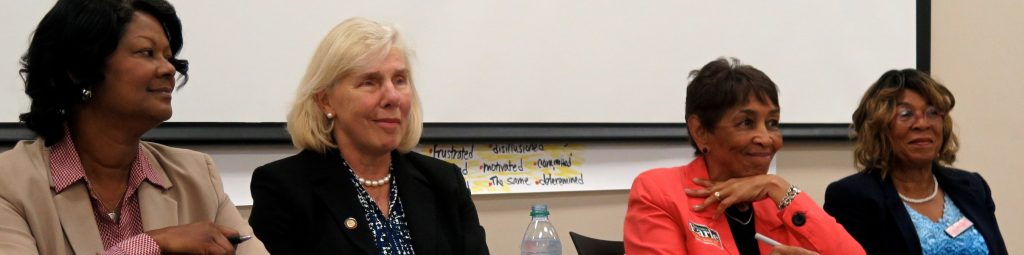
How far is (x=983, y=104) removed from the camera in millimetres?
4457

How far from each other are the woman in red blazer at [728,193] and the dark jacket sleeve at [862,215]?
495mm

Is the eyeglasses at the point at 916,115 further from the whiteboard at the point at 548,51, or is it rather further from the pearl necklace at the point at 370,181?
the pearl necklace at the point at 370,181

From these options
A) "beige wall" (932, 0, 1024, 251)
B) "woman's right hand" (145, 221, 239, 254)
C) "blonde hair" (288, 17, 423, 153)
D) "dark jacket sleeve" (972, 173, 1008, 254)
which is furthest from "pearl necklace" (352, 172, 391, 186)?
"beige wall" (932, 0, 1024, 251)

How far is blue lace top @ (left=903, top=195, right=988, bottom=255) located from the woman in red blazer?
1.89 ft

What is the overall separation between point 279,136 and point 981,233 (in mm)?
2170

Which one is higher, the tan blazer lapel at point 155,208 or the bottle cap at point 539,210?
the tan blazer lapel at point 155,208

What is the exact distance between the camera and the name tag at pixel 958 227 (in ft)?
10.8

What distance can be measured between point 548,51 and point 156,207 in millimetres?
1753

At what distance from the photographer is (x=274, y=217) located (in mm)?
2383

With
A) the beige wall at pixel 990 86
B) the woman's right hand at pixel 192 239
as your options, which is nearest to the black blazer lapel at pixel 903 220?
the beige wall at pixel 990 86

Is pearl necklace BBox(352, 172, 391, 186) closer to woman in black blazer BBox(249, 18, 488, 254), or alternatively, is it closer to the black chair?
woman in black blazer BBox(249, 18, 488, 254)

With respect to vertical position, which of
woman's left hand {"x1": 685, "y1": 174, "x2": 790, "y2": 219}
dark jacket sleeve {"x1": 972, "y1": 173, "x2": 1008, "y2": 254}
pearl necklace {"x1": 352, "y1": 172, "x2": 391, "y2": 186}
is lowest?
dark jacket sleeve {"x1": 972, "y1": 173, "x2": 1008, "y2": 254}

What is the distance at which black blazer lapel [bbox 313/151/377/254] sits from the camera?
2.40m

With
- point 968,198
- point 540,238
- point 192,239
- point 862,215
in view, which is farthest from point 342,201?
point 968,198
